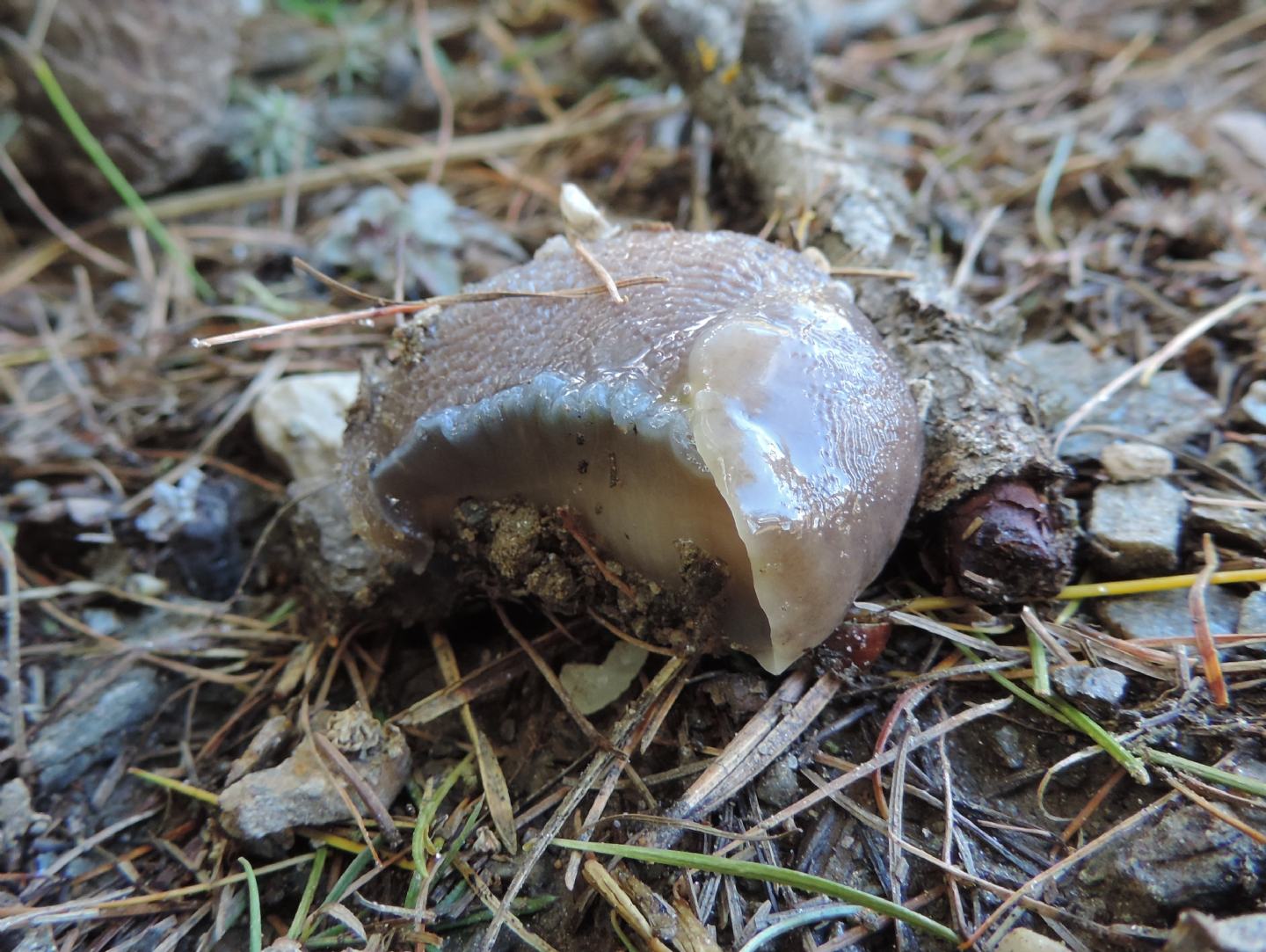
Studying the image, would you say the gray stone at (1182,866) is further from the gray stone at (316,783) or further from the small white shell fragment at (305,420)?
the small white shell fragment at (305,420)

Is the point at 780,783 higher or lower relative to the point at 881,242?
lower

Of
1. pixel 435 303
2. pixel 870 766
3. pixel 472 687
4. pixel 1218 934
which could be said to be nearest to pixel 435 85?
pixel 435 303

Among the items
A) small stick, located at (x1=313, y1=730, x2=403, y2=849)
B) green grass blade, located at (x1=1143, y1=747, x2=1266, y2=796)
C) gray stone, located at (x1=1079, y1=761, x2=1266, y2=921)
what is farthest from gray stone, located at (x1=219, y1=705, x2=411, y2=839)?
green grass blade, located at (x1=1143, y1=747, x2=1266, y2=796)

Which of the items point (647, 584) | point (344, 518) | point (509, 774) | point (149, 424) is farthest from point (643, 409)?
point (149, 424)

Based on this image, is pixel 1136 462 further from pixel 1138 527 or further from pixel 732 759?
pixel 732 759

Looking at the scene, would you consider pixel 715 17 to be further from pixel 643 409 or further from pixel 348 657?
pixel 348 657
